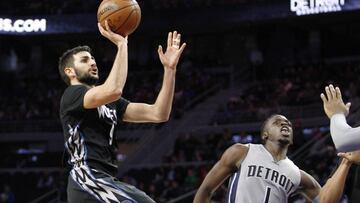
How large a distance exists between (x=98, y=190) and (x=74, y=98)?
0.61 meters

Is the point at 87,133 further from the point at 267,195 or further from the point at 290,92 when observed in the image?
the point at 290,92

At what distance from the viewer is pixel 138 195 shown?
3.65 meters

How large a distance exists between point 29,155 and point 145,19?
6127 mm

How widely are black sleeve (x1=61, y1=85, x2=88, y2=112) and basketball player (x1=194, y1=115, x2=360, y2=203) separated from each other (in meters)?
1.60

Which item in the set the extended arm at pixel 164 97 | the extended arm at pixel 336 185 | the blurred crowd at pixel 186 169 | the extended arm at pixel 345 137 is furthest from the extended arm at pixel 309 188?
the blurred crowd at pixel 186 169

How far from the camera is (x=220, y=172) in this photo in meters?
5.12

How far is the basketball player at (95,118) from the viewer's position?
367 centimetres

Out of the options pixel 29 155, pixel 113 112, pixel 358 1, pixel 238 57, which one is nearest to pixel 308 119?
pixel 358 1

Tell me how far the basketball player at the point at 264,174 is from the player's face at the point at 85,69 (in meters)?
1.51

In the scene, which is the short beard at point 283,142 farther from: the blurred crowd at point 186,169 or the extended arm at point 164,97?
the blurred crowd at point 186,169

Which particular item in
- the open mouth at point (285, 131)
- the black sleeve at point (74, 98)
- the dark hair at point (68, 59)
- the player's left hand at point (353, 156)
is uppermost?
the dark hair at point (68, 59)

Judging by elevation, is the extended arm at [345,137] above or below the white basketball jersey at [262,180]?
above

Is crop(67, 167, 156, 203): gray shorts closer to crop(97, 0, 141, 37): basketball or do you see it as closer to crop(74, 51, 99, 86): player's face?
crop(74, 51, 99, 86): player's face

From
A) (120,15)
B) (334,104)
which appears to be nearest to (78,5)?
(120,15)
